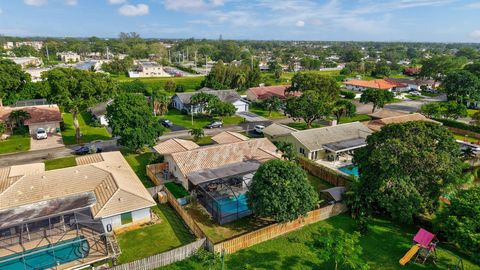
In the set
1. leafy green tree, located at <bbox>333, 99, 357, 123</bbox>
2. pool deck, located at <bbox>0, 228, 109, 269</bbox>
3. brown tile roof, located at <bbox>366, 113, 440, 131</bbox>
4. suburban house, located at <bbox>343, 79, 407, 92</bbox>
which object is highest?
suburban house, located at <bbox>343, 79, 407, 92</bbox>

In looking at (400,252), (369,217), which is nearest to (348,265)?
(400,252)

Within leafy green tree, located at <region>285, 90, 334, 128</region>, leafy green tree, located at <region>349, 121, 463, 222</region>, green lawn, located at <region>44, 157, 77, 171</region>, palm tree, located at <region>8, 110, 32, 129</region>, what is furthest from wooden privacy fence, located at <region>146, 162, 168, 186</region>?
palm tree, located at <region>8, 110, 32, 129</region>

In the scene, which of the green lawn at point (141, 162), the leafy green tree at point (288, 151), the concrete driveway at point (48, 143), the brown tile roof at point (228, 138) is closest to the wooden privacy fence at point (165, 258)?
the green lawn at point (141, 162)

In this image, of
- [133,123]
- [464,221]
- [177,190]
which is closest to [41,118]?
[133,123]

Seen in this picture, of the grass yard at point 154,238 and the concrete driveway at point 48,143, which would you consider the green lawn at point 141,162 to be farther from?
the concrete driveway at point 48,143

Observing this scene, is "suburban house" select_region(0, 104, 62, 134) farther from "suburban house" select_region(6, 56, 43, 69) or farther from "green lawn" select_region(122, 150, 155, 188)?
"suburban house" select_region(6, 56, 43, 69)
